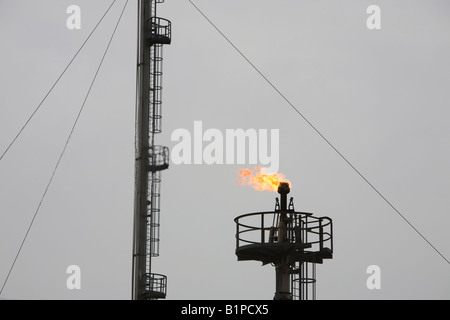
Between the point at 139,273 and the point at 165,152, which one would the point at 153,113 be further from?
the point at 139,273

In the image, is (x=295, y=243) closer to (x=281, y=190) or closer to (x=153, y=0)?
(x=281, y=190)

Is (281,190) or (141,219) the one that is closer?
(281,190)
